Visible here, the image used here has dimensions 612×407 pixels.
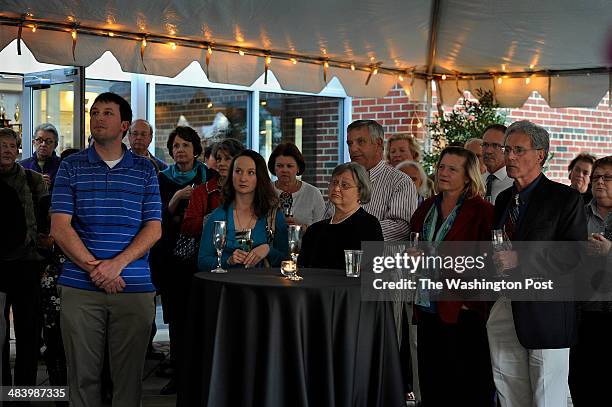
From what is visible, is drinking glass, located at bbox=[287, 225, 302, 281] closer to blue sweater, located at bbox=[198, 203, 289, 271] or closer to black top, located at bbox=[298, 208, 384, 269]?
black top, located at bbox=[298, 208, 384, 269]

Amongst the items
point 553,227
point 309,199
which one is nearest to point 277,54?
point 309,199

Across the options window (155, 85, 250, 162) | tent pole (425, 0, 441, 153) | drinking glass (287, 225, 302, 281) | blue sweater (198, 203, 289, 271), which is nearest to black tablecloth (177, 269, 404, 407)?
drinking glass (287, 225, 302, 281)

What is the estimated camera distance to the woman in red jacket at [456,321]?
4.33m

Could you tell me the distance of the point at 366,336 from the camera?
150 inches

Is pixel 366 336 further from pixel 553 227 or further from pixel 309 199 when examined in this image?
pixel 309 199

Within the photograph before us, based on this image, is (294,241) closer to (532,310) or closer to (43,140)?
(532,310)

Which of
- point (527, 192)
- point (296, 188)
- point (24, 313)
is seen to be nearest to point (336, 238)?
point (527, 192)

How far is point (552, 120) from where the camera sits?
422 inches

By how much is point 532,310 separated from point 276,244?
1.55 m

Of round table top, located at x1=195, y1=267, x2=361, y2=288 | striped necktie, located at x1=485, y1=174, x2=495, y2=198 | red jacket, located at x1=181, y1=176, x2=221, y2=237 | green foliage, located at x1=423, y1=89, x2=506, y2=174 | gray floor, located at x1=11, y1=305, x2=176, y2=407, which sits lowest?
gray floor, located at x1=11, y1=305, x2=176, y2=407

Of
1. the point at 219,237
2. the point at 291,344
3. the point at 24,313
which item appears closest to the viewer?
the point at 291,344

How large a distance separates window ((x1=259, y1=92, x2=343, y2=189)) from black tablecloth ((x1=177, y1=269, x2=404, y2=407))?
6.52 meters

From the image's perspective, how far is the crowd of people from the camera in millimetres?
3922

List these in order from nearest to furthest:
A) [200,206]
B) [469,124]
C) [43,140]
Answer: [200,206] → [43,140] → [469,124]
